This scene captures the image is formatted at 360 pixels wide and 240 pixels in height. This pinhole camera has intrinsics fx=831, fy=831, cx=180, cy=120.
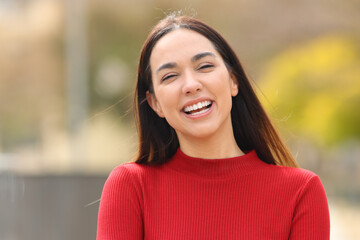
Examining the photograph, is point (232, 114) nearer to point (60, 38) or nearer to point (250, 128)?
point (250, 128)

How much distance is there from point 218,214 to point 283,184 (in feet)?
0.92

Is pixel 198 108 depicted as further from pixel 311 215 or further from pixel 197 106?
pixel 311 215

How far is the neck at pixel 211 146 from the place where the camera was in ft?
10.9

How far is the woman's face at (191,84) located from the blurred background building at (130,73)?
10952 mm

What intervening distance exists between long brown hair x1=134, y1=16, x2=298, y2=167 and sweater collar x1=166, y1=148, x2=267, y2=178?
0.34 ft

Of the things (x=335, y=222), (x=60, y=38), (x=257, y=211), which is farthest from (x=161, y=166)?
(x=60, y=38)

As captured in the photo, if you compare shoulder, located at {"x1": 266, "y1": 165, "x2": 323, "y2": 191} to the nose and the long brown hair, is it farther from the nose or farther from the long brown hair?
the nose

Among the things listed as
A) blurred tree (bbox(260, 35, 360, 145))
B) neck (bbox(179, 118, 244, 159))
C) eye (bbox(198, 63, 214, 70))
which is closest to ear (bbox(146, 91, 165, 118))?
neck (bbox(179, 118, 244, 159))

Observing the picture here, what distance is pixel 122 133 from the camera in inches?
1339

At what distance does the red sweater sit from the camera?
10.4ft

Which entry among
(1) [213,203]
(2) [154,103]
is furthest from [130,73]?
(1) [213,203]

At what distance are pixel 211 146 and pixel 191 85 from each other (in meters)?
0.33

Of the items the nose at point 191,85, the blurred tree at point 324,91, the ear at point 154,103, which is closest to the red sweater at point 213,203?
the ear at point 154,103

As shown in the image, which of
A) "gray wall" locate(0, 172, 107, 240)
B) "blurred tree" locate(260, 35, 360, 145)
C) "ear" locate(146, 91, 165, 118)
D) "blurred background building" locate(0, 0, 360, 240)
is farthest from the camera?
"blurred tree" locate(260, 35, 360, 145)
